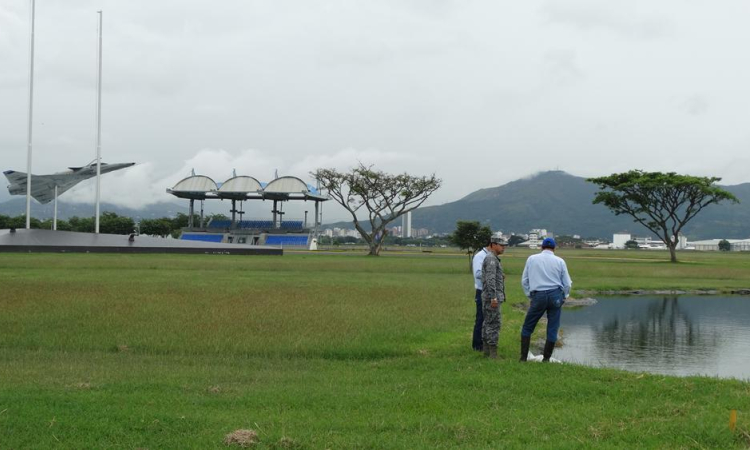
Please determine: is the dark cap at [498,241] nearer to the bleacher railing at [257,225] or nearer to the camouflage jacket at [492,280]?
the camouflage jacket at [492,280]

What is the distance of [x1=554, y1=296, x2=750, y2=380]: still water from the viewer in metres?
13.2

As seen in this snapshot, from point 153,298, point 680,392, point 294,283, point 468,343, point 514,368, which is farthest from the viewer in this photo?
point 294,283

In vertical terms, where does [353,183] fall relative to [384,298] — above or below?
above

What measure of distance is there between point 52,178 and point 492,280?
175 ft

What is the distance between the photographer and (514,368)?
9.84 meters

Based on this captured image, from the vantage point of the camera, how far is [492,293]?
35.4ft

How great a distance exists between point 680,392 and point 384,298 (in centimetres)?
1333

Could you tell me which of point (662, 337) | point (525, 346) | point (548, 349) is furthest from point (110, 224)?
point (548, 349)

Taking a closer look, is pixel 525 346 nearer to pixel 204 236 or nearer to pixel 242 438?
pixel 242 438

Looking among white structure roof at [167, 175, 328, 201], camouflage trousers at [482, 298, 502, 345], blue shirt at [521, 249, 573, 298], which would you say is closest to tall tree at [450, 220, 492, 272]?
camouflage trousers at [482, 298, 502, 345]

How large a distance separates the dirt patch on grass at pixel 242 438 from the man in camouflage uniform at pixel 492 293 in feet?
18.3

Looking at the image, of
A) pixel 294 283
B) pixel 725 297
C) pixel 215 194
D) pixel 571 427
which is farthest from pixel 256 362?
pixel 215 194

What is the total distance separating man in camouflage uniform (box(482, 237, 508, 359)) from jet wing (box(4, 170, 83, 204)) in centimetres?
5182

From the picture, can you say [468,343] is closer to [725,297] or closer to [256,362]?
[256,362]
